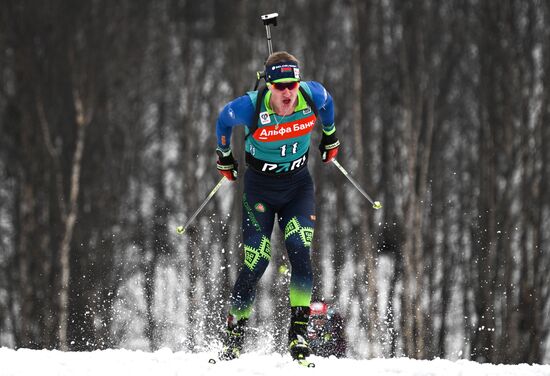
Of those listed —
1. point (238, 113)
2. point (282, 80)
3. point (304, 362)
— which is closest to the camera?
point (282, 80)

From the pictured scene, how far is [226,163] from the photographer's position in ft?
27.4

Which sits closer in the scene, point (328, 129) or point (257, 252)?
point (257, 252)

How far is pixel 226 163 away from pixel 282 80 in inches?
36.0

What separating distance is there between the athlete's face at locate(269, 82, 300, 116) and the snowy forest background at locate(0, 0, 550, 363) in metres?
8.64

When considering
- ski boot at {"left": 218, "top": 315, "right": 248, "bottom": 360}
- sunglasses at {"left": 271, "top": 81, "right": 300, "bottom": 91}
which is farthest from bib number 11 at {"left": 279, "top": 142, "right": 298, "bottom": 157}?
ski boot at {"left": 218, "top": 315, "right": 248, "bottom": 360}

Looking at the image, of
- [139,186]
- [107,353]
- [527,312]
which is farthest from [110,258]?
[107,353]

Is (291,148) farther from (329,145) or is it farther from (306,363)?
(306,363)

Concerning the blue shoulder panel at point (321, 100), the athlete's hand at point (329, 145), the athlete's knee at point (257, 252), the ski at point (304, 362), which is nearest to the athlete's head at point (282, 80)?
the blue shoulder panel at point (321, 100)

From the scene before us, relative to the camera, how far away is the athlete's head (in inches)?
307

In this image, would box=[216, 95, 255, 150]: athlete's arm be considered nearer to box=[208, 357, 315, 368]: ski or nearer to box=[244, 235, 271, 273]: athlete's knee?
box=[244, 235, 271, 273]: athlete's knee

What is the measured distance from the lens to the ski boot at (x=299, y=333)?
8.15 metres

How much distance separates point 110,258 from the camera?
661 inches

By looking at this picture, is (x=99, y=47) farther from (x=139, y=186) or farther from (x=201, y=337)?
(x=201, y=337)

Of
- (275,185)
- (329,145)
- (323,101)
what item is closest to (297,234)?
(275,185)
